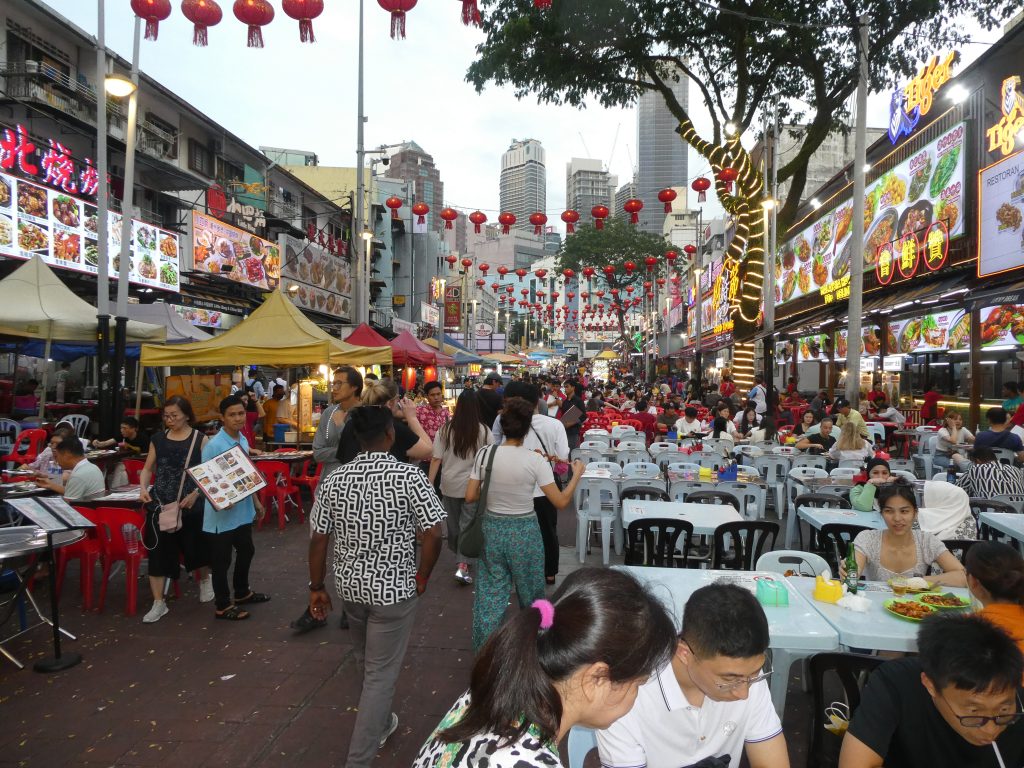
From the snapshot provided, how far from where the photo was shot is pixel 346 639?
492cm

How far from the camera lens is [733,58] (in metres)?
15.9

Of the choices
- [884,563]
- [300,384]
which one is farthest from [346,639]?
[300,384]

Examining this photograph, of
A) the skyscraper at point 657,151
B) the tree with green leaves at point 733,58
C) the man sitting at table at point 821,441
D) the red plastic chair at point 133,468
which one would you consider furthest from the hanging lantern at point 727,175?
the skyscraper at point 657,151

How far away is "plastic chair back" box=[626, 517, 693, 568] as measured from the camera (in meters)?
5.55

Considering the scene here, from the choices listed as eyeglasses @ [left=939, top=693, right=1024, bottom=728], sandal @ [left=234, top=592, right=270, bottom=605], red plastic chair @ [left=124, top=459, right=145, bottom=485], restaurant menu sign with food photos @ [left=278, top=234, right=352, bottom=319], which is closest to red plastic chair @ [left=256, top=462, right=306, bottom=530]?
red plastic chair @ [left=124, top=459, right=145, bottom=485]

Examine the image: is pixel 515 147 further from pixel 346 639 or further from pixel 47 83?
pixel 346 639

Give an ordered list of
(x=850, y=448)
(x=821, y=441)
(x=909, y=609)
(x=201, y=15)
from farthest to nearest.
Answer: (x=821, y=441), (x=850, y=448), (x=201, y=15), (x=909, y=609)

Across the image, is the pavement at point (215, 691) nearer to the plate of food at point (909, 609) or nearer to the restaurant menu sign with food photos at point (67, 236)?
the plate of food at point (909, 609)

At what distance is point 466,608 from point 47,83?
1524 centimetres

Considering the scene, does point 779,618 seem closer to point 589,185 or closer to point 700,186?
point 700,186

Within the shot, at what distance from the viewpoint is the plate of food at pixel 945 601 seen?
3564mm

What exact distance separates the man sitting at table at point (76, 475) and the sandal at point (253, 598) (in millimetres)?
1735

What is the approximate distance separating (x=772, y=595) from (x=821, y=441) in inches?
287

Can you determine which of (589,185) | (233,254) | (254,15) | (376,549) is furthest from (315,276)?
(589,185)
